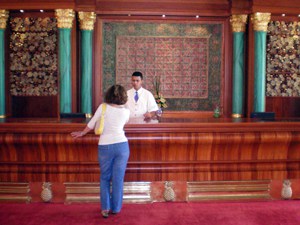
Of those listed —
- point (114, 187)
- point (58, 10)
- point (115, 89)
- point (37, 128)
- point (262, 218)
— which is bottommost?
point (262, 218)

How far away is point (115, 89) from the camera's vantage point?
13.5ft

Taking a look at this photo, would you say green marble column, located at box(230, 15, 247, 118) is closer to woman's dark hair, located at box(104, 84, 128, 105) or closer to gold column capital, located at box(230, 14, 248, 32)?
gold column capital, located at box(230, 14, 248, 32)

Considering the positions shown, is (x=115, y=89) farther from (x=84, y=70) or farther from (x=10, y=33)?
(x=10, y=33)

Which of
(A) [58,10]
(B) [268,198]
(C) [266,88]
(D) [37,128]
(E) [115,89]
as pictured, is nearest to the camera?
(E) [115,89]

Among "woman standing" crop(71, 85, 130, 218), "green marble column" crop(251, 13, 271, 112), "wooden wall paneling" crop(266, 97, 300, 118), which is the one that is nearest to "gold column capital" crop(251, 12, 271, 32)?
"green marble column" crop(251, 13, 271, 112)

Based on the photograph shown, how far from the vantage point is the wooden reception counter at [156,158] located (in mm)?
4645

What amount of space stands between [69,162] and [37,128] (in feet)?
1.68

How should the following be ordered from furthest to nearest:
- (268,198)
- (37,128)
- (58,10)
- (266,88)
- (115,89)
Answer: (266,88) < (58,10) < (268,198) < (37,128) < (115,89)

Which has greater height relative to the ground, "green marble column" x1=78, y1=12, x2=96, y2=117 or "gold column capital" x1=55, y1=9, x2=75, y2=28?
"gold column capital" x1=55, y1=9, x2=75, y2=28

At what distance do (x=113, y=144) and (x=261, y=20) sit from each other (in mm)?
4902

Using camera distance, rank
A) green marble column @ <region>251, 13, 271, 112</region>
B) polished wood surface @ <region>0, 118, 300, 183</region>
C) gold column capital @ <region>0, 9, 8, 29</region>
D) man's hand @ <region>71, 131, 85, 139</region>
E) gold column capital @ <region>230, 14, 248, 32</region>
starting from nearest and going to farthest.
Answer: man's hand @ <region>71, 131, 85, 139</region> < polished wood surface @ <region>0, 118, 300, 183</region> < gold column capital @ <region>0, 9, 8, 29</region> < green marble column @ <region>251, 13, 271, 112</region> < gold column capital @ <region>230, 14, 248, 32</region>

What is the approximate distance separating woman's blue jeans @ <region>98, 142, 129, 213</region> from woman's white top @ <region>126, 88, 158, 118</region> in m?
1.63

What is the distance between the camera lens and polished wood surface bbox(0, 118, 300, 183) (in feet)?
15.2

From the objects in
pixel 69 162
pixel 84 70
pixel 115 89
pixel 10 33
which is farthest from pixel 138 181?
pixel 10 33
